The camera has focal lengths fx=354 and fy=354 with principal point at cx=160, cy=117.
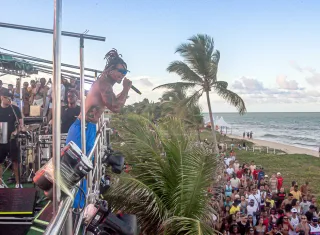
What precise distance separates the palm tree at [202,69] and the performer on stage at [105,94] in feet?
45.9

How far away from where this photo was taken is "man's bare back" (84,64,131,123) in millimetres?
4656

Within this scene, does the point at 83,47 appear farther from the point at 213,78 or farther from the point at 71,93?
the point at 213,78

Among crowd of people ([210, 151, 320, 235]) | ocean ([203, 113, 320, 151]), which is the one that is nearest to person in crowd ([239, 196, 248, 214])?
crowd of people ([210, 151, 320, 235])

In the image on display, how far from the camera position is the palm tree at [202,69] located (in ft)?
62.0

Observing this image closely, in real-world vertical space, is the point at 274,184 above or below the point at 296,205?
below

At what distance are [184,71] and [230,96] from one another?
9.36ft

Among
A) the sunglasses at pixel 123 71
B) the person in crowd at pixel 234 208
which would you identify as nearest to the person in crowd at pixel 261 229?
the person in crowd at pixel 234 208

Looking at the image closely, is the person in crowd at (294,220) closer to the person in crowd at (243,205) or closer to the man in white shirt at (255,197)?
the man in white shirt at (255,197)

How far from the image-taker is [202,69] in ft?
62.7

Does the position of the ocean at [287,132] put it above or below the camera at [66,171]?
below

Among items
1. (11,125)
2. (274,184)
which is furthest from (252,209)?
(11,125)

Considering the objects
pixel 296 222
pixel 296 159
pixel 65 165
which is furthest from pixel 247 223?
pixel 296 159

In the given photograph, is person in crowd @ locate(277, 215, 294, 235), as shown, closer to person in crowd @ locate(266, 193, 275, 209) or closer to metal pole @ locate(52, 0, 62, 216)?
person in crowd @ locate(266, 193, 275, 209)

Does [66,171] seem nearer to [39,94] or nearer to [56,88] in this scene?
[56,88]
